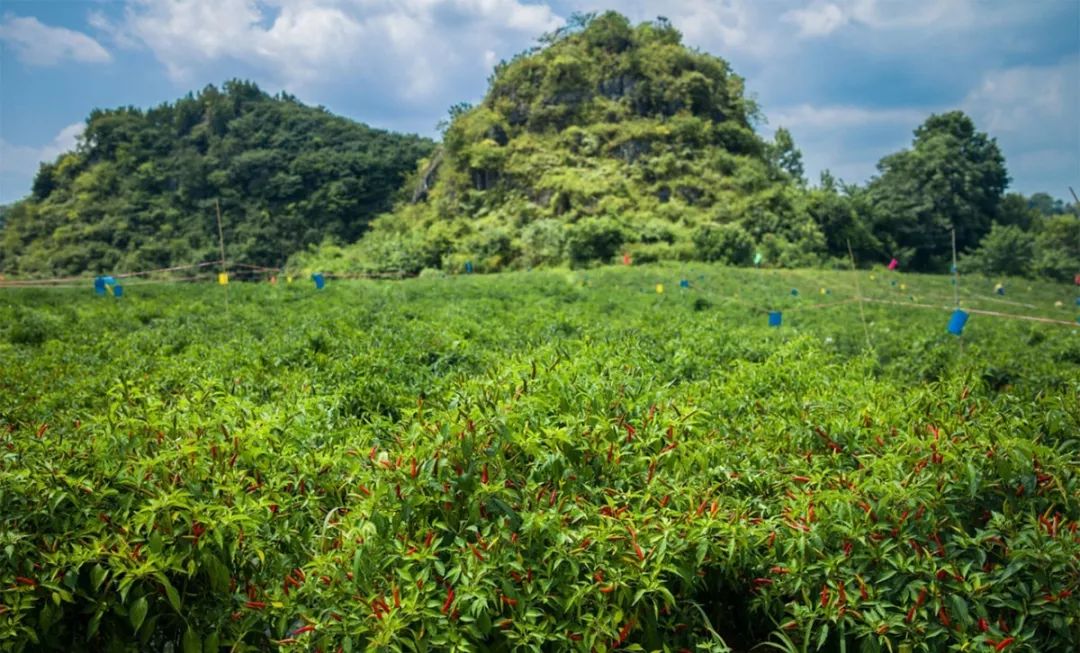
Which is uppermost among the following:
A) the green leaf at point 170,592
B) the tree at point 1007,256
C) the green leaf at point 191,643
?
the tree at point 1007,256

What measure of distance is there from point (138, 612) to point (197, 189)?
2380 inches

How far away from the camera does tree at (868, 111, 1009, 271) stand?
42.0 metres

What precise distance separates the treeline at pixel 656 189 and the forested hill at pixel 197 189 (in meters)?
6.71

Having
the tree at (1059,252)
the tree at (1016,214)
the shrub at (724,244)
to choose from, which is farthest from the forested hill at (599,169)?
the tree at (1016,214)

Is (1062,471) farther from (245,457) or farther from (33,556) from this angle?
(33,556)

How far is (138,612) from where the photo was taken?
222cm

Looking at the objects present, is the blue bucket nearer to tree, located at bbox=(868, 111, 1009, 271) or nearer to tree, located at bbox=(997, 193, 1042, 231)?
tree, located at bbox=(868, 111, 1009, 271)

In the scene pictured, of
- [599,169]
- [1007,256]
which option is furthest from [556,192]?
[1007,256]

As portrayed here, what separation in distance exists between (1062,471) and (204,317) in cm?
1111

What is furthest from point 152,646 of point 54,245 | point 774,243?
point 54,245

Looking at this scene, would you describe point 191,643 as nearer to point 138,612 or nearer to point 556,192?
point 138,612

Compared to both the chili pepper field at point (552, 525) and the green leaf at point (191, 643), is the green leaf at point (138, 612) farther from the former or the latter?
the green leaf at point (191, 643)

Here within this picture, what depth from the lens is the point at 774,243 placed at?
111 feet

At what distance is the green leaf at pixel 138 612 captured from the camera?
7.25 feet
